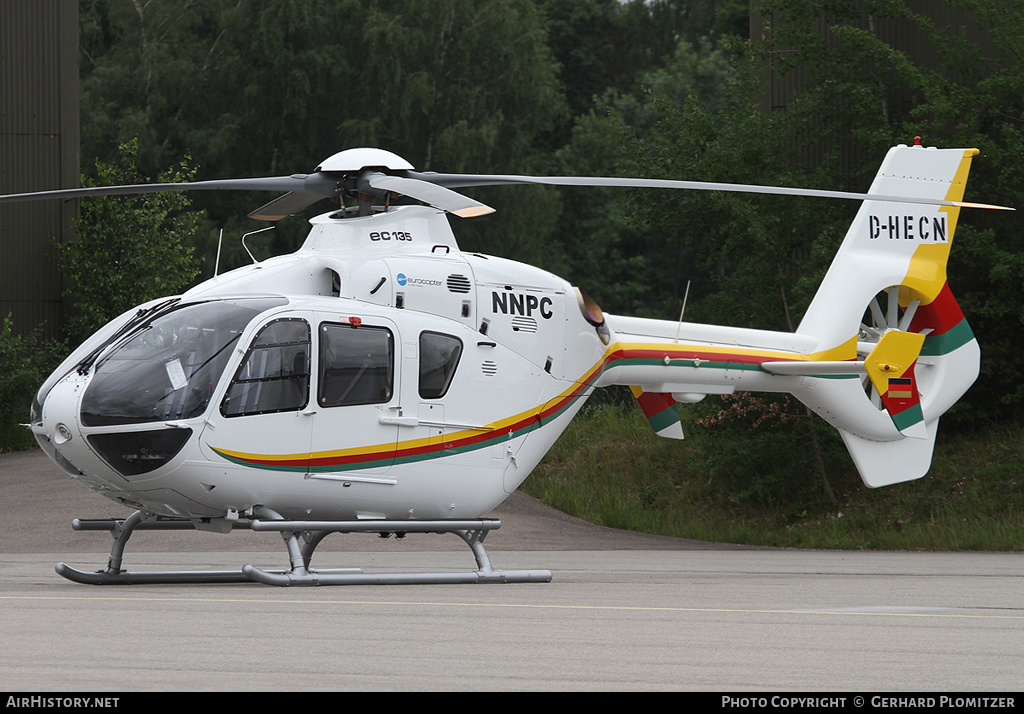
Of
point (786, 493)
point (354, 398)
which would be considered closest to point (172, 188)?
point (354, 398)

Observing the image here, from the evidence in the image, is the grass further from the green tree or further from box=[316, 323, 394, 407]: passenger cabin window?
box=[316, 323, 394, 407]: passenger cabin window

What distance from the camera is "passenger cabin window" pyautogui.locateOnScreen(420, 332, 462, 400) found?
9906 mm

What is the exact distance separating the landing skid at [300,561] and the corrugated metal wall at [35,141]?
48.8 feet

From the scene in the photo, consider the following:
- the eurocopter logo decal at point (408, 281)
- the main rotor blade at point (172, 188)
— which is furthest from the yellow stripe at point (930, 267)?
the main rotor blade at point (172, 188)

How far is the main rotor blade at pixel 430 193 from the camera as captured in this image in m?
8.86

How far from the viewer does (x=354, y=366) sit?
31.2 feet

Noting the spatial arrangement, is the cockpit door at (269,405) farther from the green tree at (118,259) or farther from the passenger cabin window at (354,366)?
the green tree at (118,259)

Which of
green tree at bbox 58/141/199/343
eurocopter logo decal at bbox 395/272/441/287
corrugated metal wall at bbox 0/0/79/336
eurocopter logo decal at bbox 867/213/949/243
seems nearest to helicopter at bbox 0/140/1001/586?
eurocopter logo decal at bbox 395/272/441/287

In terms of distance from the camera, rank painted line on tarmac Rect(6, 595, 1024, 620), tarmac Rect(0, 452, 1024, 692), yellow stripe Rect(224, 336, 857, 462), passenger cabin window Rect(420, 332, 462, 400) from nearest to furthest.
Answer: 1. tarmac Rect(0, 452, 1024, 692)
2. painted line on tarmac Rect(6, 595, 1024, 620)
3. yellow stripe Rect(224, 336, 857, 462)
4. passenger cabin window Rect(420, 332, 462, 400)

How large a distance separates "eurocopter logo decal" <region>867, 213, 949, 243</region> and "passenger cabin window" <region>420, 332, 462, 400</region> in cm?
558

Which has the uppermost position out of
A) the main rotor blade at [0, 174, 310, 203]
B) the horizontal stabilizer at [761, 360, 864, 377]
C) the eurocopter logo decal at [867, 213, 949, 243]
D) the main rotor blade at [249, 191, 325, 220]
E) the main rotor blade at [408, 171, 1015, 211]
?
the main rotor blade at [408, 171, 1015, 211]

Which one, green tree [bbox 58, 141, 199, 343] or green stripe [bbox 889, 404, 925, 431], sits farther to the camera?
green tree [bbox 58, 141, 199, 343]
